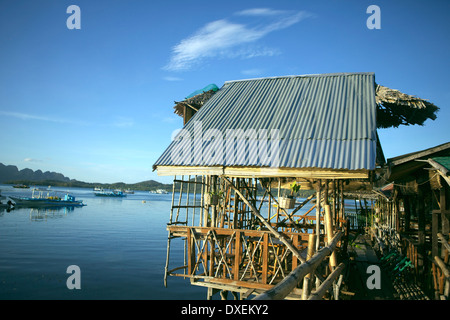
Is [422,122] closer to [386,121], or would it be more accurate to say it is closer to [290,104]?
[386,121]

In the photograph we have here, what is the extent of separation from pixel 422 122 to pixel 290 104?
4.88 m

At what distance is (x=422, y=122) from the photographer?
450 inches

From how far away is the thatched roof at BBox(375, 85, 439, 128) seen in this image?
10.2 meters

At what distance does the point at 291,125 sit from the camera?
401 inches

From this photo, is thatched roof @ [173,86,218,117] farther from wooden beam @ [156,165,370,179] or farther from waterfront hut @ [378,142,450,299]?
waterfront hut @ [378,142,450,299]

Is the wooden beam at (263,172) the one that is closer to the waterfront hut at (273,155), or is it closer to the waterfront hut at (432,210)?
the waterfront hut at (273,155)

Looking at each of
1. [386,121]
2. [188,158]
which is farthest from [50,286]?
[386,121]

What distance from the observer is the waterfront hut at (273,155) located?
846cm

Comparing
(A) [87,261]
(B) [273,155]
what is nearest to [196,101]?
(B) [273,155]

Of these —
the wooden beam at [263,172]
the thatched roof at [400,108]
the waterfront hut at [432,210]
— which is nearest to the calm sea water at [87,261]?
the wooden beam at [263,172]

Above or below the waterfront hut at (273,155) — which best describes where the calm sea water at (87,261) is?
below

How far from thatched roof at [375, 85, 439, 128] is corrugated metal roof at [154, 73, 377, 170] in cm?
56

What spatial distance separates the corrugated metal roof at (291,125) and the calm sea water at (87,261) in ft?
34.9

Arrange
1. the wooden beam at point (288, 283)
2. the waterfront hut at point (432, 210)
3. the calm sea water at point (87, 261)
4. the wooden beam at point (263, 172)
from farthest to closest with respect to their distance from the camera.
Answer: the calm sea water at point (87, 261)
the wooden beam at point (263, 172)
the waterfront hut at point (432, 210)
the wooden beam at point (288, 283)
